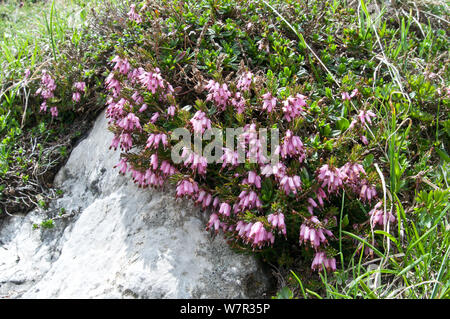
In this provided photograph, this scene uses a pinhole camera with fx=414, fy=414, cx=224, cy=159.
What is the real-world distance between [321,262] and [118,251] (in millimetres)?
1423

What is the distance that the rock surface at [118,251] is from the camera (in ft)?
9.07

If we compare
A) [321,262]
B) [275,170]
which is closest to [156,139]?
[275,170]

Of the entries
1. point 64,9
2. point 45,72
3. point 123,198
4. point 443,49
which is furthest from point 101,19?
point 443,49

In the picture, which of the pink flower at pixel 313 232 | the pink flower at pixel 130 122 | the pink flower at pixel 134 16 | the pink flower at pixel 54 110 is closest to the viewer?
the pink flower at pixel 313 232

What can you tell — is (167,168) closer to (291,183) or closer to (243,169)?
(243,169)

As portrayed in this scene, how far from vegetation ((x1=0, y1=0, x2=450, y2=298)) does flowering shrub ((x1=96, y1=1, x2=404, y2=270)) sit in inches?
0.5

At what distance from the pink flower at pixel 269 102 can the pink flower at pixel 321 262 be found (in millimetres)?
985

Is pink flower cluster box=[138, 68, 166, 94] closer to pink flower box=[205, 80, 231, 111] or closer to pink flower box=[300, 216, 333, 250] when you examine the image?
pink flower box=[205, 80, 231, 111]

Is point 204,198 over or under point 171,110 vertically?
under

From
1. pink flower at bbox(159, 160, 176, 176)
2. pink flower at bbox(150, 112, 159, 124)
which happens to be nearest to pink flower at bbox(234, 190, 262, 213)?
pink flower at bbox(159, 160, 176, 176)

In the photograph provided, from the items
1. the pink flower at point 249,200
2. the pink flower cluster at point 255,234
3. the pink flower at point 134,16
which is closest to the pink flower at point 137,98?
the pink flower at point 134,16

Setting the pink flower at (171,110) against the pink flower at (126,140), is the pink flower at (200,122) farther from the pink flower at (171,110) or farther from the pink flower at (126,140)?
the pink flower at (126,140)

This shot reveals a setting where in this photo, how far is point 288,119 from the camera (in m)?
2.77

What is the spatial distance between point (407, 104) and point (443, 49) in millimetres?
1328
